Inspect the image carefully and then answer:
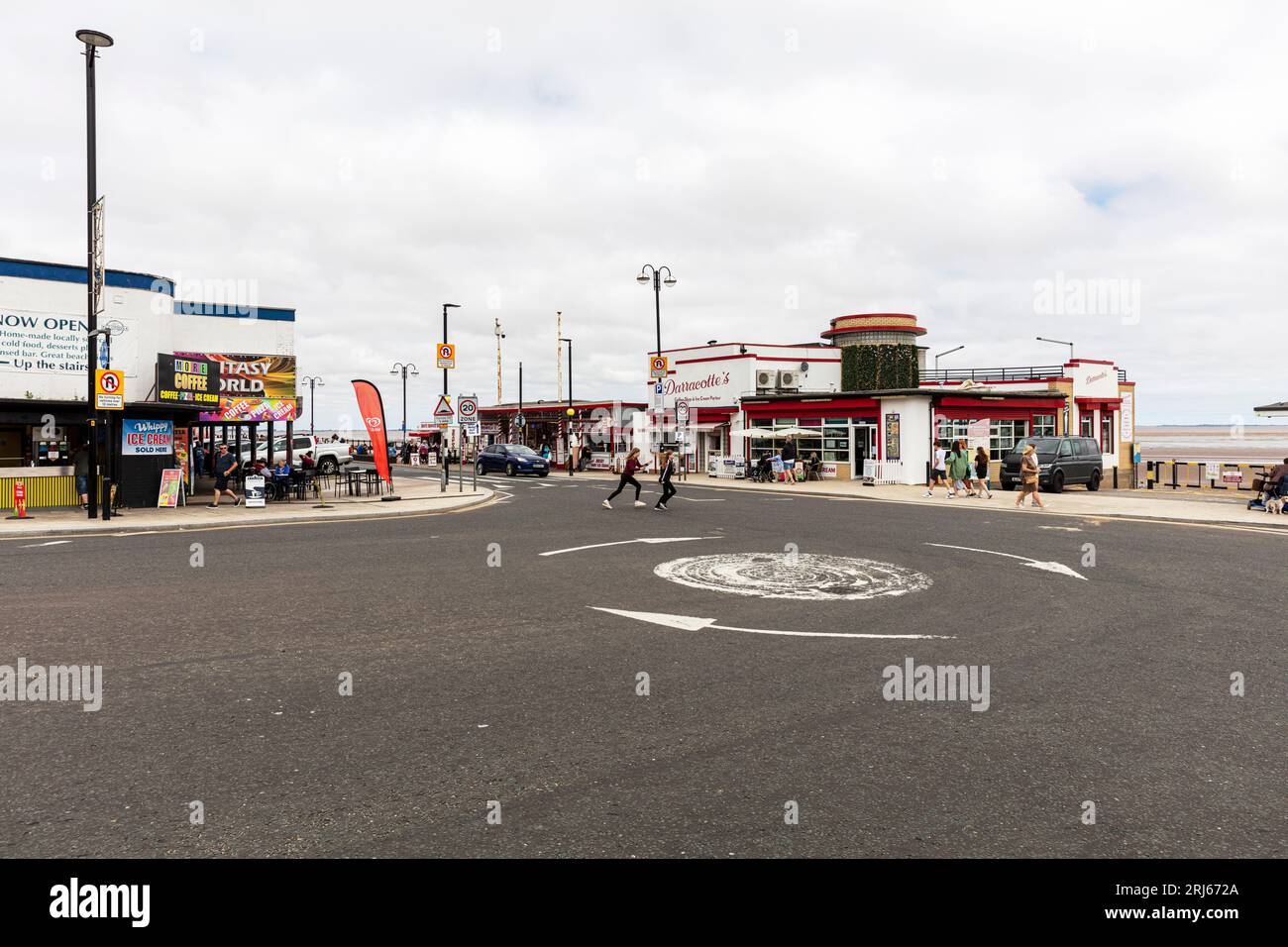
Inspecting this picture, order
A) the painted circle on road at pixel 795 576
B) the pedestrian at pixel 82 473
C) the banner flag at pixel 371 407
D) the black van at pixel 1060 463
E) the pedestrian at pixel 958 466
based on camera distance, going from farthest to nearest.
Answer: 1. the black van at pixel 1060 463
2. the pedestrian at pixel 958 466
3. the banner flag at pixel 371 407
4. the pedestrian at pixel 82 473
5. the painted circle on road at pixel 795 576

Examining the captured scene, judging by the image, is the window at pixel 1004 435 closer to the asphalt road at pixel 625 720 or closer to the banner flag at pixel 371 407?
the banner flag at pixel 371 407

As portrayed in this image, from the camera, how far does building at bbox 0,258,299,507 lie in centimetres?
2061

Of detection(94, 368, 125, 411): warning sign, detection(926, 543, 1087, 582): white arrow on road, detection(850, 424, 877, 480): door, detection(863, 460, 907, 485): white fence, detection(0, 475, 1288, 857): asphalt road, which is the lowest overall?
detection(0, 475, 1288, 857): asphalt road

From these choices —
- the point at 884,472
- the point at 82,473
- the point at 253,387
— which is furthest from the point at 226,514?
the point at 884,472

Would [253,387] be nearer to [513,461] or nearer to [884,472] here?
[513,461]

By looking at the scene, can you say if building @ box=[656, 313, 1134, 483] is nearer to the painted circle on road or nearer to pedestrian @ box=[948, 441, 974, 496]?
pedestrian @ box=[948, 441, 974, 496]

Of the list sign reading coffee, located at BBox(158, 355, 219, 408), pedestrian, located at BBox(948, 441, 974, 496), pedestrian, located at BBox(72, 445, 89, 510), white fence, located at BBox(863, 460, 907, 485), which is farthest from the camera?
white fence, located at BBox(863, 460, 907, 485)

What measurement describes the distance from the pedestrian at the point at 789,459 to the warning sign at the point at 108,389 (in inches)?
1013

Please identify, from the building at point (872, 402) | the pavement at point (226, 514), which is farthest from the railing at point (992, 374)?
the pavement at point (226, 514)

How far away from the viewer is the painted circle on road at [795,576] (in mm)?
9688

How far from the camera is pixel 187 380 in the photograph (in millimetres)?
21953

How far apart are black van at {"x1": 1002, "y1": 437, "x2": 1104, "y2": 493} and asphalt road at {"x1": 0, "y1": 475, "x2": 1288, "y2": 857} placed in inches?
786

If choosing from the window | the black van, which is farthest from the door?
the black van

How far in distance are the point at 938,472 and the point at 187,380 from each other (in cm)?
2569
